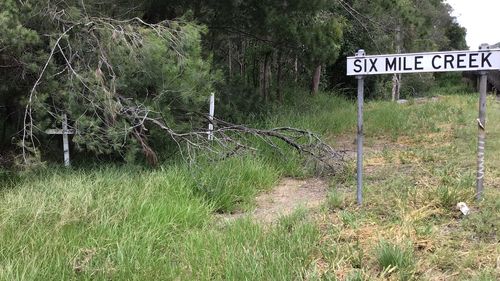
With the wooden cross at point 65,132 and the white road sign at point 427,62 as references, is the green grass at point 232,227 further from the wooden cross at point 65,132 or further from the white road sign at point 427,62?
the white road sign at point 427,62

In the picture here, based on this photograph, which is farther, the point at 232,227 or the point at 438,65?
the point at 438,65

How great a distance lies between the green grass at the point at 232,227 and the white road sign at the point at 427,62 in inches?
47.0

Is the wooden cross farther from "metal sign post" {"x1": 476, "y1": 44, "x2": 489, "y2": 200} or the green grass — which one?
"metal sign post" {"x1": 476, "y1": 44, "x2": 489, "y2": 200}

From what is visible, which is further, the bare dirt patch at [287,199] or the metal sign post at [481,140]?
the bare dirt patch at [287,199]

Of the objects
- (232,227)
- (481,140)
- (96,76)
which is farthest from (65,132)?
(481,140)

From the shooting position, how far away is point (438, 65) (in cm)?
500

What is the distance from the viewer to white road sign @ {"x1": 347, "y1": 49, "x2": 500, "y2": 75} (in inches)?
192

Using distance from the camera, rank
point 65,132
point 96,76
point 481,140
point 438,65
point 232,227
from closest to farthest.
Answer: point 232,227, point 438,65, point 481,140, point 96,76, point 65,132

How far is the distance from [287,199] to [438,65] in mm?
2240

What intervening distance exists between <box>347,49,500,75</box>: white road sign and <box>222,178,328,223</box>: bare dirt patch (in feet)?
4.89

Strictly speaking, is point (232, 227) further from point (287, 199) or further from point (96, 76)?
point (96, 76)

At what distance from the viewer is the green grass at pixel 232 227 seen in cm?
373

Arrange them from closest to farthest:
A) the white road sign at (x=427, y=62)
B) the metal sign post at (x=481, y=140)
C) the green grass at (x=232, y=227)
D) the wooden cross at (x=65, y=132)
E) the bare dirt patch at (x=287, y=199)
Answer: the green grass at (x=232, y=227) → the white road sign at (x=427, y=62) → the metal sign post at (x=481, y=140) → the bare dirt patch at (x=287, y=199) → the wooden cross at (x=65, y=132)

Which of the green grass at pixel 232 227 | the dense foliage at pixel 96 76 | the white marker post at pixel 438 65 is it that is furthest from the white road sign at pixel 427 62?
the dense foliage at pixel 96 76
